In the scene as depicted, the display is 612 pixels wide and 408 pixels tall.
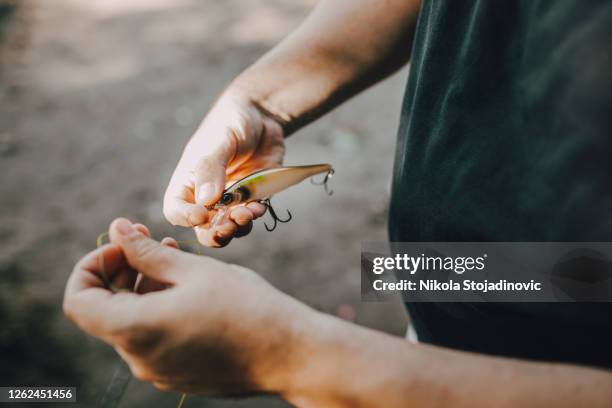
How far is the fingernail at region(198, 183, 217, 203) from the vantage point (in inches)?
50.3

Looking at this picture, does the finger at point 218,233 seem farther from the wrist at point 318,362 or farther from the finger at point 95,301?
the wrist at point 318,362

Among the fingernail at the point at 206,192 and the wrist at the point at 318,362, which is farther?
the fingernail at the point at 206,192

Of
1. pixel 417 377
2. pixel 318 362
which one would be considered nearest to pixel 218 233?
pixel 318 362

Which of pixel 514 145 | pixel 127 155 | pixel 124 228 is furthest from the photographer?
pixel 127 155

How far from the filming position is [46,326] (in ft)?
8.58

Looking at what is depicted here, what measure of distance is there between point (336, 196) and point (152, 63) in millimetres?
2306

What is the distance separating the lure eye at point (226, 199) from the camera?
1.33m

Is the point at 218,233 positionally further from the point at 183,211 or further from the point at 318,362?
the point at 318,362

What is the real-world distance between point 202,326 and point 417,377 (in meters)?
0.40

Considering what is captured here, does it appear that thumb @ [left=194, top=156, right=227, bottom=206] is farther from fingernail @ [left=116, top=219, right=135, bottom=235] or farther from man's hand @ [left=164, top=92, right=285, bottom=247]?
fingernail @ [left=116, top=219, right=135, bottom=235]

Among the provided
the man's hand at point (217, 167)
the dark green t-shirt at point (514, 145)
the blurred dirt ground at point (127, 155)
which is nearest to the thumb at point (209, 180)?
the man's hand at point (217, 167)

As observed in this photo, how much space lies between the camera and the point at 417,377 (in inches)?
33.0

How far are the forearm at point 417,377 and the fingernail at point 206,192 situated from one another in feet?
1.71

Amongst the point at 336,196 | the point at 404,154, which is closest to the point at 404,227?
the point at 404,154
